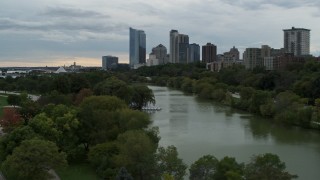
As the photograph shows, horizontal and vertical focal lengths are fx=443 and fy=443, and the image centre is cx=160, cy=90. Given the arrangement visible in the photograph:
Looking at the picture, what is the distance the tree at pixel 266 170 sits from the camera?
10234mm

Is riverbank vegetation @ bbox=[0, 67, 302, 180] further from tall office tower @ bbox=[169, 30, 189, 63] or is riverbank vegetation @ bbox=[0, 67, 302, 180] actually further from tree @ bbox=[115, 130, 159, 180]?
tall office tower @ bbox=[169, 30, 189, 63]

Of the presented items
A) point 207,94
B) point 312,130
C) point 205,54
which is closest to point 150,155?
point 312,130

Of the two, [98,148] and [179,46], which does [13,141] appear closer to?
[98,148]

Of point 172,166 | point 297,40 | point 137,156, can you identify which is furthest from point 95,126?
point 297,40

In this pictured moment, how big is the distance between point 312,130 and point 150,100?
1276 cm

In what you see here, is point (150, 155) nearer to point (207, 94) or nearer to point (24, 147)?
point (24, 147)

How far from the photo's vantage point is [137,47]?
15300 cm

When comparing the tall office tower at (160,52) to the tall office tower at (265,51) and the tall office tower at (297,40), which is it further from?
the tall office tower at (265,51)

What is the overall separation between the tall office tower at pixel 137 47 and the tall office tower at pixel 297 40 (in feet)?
199

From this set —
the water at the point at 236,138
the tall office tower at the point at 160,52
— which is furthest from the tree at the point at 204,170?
the tall office tower at the point at 160,52

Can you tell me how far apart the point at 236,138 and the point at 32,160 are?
487 inches

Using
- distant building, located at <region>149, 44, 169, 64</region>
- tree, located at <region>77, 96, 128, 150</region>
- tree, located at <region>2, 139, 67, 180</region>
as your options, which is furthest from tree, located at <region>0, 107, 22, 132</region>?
distant building, located at <region>149, 44, 169, 64</region>

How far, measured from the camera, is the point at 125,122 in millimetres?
16219

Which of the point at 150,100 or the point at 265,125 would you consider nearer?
the point at 265,125
